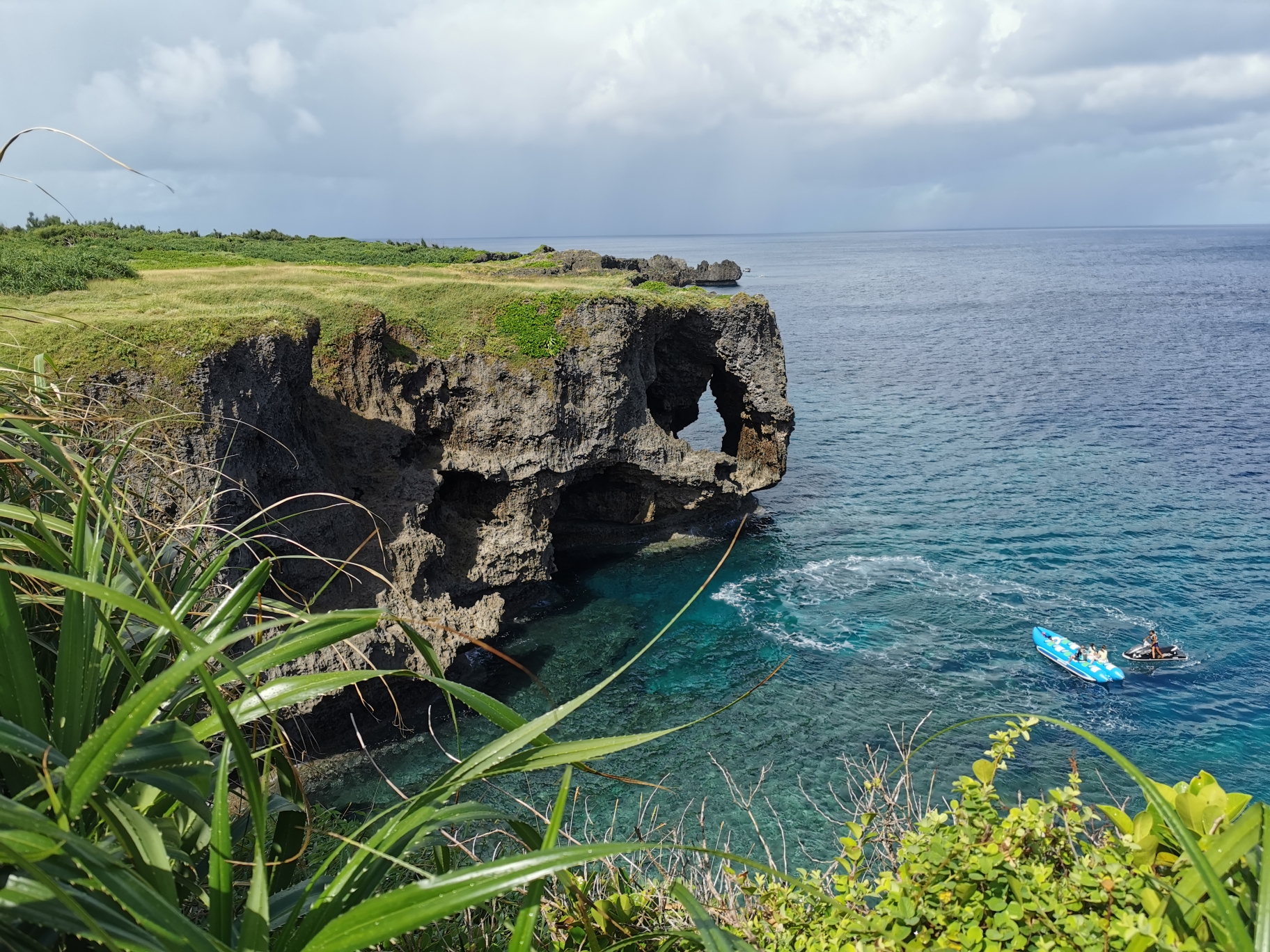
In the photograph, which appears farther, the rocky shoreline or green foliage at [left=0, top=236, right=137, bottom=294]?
green foliage at [left=0, top=236, right=137, bottom=294]

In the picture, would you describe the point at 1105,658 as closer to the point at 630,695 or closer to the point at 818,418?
the point at 630,695

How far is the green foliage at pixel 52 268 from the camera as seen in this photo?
2459 centimetres

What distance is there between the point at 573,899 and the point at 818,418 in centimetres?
5027

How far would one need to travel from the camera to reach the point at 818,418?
172 ft

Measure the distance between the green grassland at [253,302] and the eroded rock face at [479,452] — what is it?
2.36 ft

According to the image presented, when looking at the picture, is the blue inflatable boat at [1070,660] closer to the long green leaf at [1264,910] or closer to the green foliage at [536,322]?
the green foliage at [536,322]

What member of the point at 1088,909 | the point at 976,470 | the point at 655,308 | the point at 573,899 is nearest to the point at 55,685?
the point at 573,899

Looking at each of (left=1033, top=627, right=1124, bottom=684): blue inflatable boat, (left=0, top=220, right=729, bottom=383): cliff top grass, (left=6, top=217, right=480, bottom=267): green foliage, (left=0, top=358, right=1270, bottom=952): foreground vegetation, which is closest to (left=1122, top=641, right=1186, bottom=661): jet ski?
(left=1033, top=627, right=1124, bottom=684): blue inflatable boat

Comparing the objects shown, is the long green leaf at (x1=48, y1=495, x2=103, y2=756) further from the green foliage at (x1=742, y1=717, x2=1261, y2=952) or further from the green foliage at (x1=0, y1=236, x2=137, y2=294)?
the green foliage at (x1=0, y1=236, x2=137, y2=294)

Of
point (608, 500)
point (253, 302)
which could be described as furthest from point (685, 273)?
point (253, 302)

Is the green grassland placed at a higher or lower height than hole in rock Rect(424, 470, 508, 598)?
higher

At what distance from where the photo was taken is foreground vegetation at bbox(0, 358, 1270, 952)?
2.10 metres

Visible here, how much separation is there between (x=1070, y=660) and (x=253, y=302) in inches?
1116

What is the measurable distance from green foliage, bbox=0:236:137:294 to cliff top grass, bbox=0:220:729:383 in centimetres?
5
